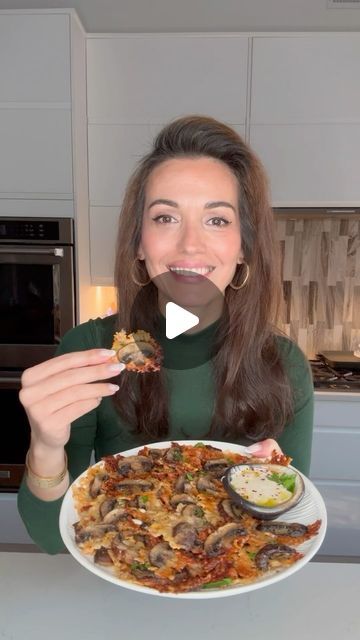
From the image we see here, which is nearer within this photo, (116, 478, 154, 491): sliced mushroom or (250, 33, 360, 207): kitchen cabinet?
(116, 478, 154, 491): sliced mushroom

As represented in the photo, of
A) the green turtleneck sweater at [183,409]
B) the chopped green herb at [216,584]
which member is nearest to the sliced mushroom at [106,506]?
the chopped green herb at [216,584]

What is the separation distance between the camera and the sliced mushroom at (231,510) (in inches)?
32.4

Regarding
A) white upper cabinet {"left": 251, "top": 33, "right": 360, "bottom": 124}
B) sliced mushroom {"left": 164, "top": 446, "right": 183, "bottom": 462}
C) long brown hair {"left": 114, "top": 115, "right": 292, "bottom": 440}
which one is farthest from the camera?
Answer: white upper cabinet {"left": 251, "top": 33, "right": 360, "bottom": 124}

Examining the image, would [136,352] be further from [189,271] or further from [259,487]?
[259,487]

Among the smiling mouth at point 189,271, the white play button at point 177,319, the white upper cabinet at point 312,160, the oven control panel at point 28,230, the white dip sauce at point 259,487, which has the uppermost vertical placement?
the white upper cabinet at point 312,160

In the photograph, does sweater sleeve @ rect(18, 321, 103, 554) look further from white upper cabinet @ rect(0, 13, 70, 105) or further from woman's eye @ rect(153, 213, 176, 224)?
white upper cabinet @ rect(0, 13, 70, 105)

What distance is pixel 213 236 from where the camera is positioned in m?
0.93

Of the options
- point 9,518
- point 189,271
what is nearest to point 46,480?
point 189,271

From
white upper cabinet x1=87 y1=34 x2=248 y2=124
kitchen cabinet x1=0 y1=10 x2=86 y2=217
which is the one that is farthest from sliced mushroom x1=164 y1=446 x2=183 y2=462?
white upper cabinet x1=87 y1=34 x2=248 y2=124

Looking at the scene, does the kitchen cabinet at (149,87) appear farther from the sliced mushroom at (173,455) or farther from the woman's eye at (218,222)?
the sliced mushroom at (173,455)

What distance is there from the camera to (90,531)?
0.75 meters

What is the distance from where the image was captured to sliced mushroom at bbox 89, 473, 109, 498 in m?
0.86

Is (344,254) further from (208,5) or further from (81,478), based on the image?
(81,478)

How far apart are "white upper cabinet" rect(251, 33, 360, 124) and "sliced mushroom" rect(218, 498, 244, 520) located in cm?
196
